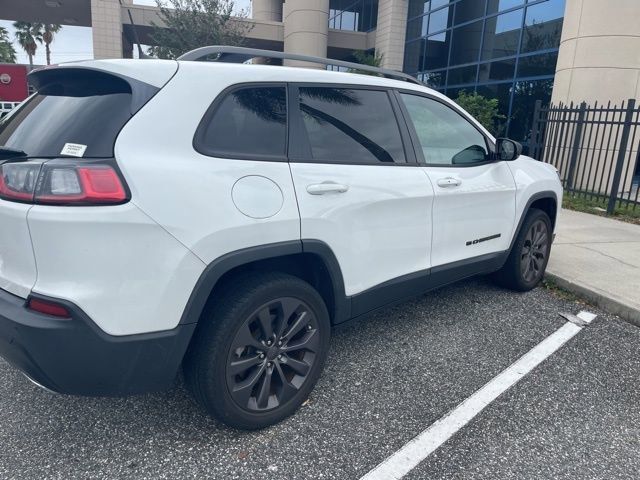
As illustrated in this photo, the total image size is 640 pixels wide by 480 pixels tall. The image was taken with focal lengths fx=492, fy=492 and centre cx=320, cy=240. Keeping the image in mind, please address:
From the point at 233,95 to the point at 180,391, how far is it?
5.45 feet

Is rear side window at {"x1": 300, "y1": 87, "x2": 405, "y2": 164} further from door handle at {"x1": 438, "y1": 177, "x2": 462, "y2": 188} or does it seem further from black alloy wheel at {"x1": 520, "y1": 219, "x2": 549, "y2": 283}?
black alloy wheel at {"x1": 520, "y1": 219, "x2": 549, "y2": 283}

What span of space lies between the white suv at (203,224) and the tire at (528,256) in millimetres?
1469

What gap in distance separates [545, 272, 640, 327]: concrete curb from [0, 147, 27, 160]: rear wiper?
14.1 feet

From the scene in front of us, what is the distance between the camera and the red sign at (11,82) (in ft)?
45.7

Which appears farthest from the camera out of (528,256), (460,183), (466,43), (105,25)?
(105,25)

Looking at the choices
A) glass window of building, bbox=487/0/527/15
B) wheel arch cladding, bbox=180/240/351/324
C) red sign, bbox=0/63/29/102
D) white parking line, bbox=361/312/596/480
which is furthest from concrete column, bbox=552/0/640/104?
red sign, bbox=0/63/29/102

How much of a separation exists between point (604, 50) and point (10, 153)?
11500 mm

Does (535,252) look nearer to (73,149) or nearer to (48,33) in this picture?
(73,149)

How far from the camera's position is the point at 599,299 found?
4.26 metres

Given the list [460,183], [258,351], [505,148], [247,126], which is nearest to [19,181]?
[247,126]

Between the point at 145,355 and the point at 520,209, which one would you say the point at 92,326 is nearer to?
the point at 145,355

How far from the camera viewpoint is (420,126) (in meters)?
3.30

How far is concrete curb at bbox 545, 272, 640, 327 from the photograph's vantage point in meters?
3.96

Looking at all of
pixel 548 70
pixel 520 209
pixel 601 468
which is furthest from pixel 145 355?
pixel 548 70
